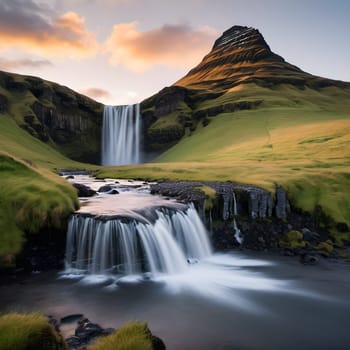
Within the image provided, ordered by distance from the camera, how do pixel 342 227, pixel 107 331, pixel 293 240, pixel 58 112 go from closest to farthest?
1. pixel 107 331
2. pixel 293 240
3. pixel 342 227
4. pixel 58 112

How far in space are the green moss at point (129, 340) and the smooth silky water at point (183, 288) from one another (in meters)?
3.46

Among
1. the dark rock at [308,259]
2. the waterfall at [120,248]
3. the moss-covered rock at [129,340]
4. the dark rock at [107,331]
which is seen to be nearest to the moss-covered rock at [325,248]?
the dark rock at [308,259]

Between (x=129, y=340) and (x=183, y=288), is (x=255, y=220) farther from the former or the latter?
(x=129, y=340)

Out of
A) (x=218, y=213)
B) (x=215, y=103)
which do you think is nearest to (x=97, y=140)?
(x=215, y=103)

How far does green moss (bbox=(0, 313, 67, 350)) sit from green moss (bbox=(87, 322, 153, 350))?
4.04 feet

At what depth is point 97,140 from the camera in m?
144

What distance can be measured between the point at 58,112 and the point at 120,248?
126m

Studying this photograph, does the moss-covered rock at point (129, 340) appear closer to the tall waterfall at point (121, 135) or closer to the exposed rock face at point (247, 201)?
the exposed rock face at point (247, 201)

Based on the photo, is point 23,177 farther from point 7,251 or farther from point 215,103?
point 215,103

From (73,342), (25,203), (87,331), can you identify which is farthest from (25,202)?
(73,342)

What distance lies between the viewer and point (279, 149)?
80000 mm

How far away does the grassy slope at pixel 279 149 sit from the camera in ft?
132

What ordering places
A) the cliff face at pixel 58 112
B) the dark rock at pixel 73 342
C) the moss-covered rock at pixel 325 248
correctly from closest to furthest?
the dark rock at pixel 73 342
the moss-covered rock at pixel 325 248
the cliff face at pixel 58 112

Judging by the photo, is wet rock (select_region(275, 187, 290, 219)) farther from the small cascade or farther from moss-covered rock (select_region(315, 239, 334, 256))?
moss-covered rock (select_region(315, 239, 334, 256))
